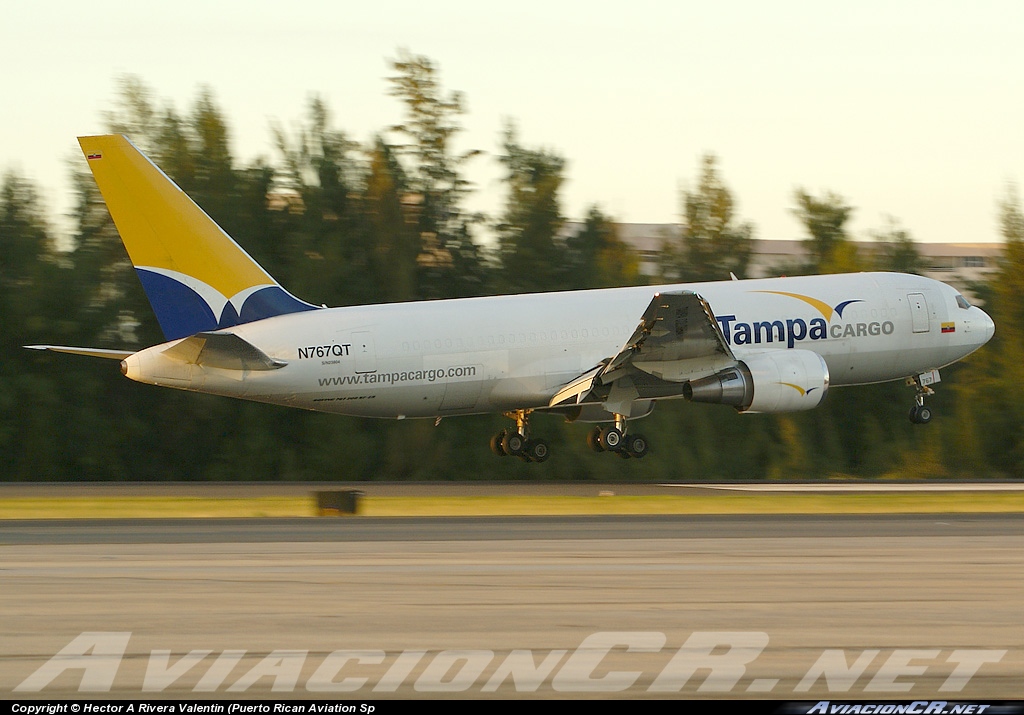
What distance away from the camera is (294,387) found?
2852 cm

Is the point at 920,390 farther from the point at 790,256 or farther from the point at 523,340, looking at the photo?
the point at 790,256

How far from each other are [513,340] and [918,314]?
10.2 metres

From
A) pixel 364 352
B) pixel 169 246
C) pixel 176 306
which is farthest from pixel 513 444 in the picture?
pixel 169 246

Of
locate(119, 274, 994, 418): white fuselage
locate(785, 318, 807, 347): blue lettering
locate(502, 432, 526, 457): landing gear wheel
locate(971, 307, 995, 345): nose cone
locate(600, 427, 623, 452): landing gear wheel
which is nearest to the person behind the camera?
locate(119, 274, 994, 418): white fuselage

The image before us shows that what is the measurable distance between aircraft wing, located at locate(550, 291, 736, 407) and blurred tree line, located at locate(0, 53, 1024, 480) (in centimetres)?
991

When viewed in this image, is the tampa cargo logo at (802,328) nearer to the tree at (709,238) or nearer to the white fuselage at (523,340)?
the white fuselage at (523,340)

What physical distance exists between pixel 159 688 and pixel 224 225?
36.4m

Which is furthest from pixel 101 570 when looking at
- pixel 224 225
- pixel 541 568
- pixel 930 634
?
pixel 224 225

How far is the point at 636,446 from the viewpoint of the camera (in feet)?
101

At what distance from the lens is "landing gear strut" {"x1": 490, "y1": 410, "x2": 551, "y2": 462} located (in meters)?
32.3

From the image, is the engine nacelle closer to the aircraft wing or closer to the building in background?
the aircraft wing

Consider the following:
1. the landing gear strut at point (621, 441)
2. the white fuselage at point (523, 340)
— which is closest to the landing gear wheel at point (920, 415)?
the white fuselage at point (523, 340)

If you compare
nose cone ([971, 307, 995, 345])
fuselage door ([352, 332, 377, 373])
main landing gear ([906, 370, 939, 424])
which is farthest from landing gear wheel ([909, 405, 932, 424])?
fuselage door ([352, 332, 377, 373])

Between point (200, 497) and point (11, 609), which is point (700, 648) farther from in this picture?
point (200, 497)
